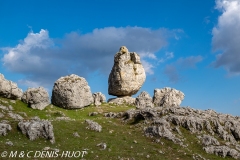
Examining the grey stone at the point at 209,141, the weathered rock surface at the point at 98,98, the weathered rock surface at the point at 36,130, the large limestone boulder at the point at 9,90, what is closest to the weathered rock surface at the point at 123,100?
the weathered rock surface at the point at 98,98

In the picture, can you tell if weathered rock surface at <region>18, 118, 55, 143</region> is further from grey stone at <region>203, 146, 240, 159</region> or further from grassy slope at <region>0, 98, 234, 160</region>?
grey stone at <region>203, 146, 240, 159</region>

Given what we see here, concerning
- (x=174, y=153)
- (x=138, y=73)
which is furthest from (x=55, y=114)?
(x=138, y=73)

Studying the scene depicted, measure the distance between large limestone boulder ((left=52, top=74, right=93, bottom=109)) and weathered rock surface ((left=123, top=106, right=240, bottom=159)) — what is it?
44.4 ft

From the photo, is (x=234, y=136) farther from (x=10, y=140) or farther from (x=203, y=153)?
(x=10, y=140)

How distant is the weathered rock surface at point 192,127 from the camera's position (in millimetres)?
37281

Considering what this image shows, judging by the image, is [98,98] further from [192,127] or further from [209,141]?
[209,141]

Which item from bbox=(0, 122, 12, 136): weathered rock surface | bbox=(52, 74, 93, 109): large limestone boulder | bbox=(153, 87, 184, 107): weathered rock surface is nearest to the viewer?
bbox=(0, 122, 12, 136): weathered rock surface

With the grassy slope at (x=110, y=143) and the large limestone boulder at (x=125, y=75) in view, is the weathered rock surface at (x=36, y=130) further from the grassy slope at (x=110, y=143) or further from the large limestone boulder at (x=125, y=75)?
the large limestone boulder at (x=125, y=75)

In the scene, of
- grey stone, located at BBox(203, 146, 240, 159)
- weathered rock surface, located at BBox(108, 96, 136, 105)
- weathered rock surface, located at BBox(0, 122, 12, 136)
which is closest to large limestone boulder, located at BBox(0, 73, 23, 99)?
weathered rock surface, located at BBox(0, 122, 12, 136)

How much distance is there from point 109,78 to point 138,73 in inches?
314

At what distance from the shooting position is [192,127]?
41.5 meters

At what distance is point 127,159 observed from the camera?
93.6 feet

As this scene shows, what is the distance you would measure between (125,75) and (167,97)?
39.7 ft

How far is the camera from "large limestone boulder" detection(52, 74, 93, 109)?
57.4 metres
